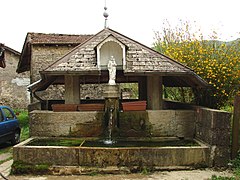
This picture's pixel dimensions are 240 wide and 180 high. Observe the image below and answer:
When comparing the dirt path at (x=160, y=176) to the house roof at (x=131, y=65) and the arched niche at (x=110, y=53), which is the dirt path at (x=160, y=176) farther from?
the arched niche at (x=110, y=53)

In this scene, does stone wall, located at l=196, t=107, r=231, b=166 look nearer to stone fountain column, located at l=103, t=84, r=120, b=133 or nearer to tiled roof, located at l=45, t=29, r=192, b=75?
tiled roof, located at l=45, t=29, r=192, b=75

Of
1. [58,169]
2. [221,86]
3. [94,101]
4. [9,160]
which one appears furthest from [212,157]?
[94,101]

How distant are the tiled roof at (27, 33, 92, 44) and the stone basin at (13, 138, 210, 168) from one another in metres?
9.47

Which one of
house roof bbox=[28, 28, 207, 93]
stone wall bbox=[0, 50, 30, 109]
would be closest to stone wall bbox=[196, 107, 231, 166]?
house roof bbox=[28, 28, 207, 93]

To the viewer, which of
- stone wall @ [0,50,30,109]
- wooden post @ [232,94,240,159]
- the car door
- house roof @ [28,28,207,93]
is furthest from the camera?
stone wall @ [0,50,30,109]

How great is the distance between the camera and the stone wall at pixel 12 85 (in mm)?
19625

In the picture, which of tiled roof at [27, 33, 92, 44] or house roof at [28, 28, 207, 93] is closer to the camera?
house roof at [28, 28, 207, 93]

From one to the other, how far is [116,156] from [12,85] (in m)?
16.6

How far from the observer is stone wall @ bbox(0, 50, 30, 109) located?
64.4 ft

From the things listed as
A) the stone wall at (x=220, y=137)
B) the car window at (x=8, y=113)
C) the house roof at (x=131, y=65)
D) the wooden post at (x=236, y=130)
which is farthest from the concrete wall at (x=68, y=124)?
the wooden post at (x=236, y=130)

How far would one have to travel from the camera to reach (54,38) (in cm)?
1498

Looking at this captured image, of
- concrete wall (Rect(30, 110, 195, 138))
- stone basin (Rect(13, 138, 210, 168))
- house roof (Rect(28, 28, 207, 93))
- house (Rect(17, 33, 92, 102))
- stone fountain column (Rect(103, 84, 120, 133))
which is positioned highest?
house (Rect(17, 33, 92, 102))

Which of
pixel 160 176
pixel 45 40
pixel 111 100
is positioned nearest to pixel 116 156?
pixel 160 176

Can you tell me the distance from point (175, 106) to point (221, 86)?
2.01 m
